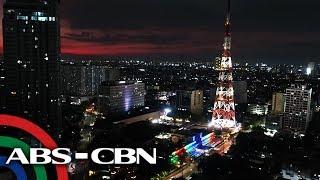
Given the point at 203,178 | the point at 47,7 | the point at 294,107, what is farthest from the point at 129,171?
the point at 294,107

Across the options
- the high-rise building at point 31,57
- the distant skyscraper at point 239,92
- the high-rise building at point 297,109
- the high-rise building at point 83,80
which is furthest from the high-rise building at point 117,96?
the high-rise building at point 297,109

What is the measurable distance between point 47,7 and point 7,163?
1202cm

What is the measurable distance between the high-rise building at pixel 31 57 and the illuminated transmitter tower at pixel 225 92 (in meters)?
6.23

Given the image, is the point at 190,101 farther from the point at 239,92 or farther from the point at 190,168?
the point at 190,168

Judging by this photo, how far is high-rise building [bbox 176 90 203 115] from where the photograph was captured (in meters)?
23.2

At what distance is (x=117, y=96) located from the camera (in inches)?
856

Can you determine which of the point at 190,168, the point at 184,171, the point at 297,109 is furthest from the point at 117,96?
the point at 184,171

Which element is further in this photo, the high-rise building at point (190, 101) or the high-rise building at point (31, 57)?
the high-rise building at point (190, 101)

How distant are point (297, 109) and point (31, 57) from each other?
38.7ft

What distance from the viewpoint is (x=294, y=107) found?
18.3 m

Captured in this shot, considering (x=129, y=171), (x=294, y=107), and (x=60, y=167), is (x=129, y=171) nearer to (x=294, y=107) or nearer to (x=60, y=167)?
(x=60, y=167)

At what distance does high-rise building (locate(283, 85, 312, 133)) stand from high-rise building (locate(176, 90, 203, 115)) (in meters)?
5.26

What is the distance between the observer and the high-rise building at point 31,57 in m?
13.6

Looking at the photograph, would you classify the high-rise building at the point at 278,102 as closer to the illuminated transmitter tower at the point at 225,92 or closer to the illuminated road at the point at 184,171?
the illuminated transmitter tower at the point at 225,92
